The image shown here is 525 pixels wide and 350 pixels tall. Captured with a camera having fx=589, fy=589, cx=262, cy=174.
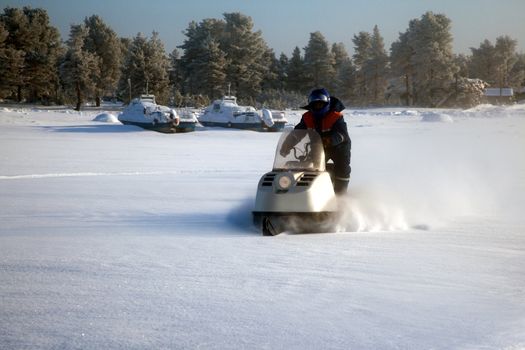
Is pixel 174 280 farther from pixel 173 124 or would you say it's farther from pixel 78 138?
pixel 173 124

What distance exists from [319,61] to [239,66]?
1257 cm

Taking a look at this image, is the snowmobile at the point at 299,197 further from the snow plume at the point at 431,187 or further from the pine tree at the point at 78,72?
the pine tree at the point at 78,72

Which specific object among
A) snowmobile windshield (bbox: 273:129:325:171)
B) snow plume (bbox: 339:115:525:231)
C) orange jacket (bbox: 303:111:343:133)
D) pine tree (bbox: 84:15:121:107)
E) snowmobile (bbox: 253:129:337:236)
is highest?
pine tree (bbox: 84:15:121:107)

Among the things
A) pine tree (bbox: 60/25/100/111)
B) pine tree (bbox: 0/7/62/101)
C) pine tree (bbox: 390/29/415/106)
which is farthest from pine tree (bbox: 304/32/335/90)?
pine tree (bbox: 0/7/62/101)

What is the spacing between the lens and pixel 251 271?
4.82 metres

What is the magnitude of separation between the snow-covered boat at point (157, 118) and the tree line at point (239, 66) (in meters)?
19.2

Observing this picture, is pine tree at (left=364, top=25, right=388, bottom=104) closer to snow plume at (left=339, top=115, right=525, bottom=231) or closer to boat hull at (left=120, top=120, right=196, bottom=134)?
boat hull at (left=120, top=120, right=196, bottom=134)

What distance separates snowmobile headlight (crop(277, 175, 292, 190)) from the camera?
643 centimetres

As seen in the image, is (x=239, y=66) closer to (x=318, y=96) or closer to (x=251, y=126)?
(x=251, y=126)

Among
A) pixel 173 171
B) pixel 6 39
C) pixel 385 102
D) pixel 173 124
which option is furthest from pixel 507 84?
pixel 173 171

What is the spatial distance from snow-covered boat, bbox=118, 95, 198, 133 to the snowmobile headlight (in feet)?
105

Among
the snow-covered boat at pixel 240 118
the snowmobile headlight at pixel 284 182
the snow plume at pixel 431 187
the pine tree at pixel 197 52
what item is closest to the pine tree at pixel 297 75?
the pine tree at pixel 197 52

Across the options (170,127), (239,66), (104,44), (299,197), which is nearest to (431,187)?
(299,197)

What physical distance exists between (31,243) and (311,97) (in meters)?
3.67
